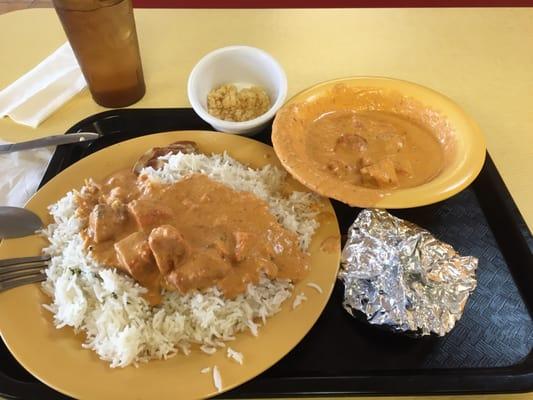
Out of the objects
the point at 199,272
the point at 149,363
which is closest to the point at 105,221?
the point at 199,272

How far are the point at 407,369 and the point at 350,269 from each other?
1.15 ft

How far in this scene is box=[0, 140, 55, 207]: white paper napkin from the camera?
6.28 ft

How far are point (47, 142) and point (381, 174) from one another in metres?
1.44

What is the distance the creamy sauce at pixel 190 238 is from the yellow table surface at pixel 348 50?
765mm

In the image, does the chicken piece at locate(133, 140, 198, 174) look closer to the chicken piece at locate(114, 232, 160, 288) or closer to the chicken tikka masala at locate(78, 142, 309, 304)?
the chicken tikka masala at locate(78, 142, 309, 304)

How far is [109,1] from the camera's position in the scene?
1880 mm

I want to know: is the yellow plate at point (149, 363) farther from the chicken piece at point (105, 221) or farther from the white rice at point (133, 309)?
the chicken piece at point (105, 221)

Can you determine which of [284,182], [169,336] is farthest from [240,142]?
[169,336]

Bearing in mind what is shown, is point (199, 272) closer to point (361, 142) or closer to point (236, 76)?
point (361, 142)

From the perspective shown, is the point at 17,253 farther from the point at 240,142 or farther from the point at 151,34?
the point at 151,34

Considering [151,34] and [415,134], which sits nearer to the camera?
[415,134]

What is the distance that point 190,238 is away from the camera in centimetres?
157

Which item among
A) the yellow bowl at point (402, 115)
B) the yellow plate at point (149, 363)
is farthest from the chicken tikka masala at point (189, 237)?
the yellow bowl at point (402, 115)

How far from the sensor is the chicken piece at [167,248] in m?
1.46
